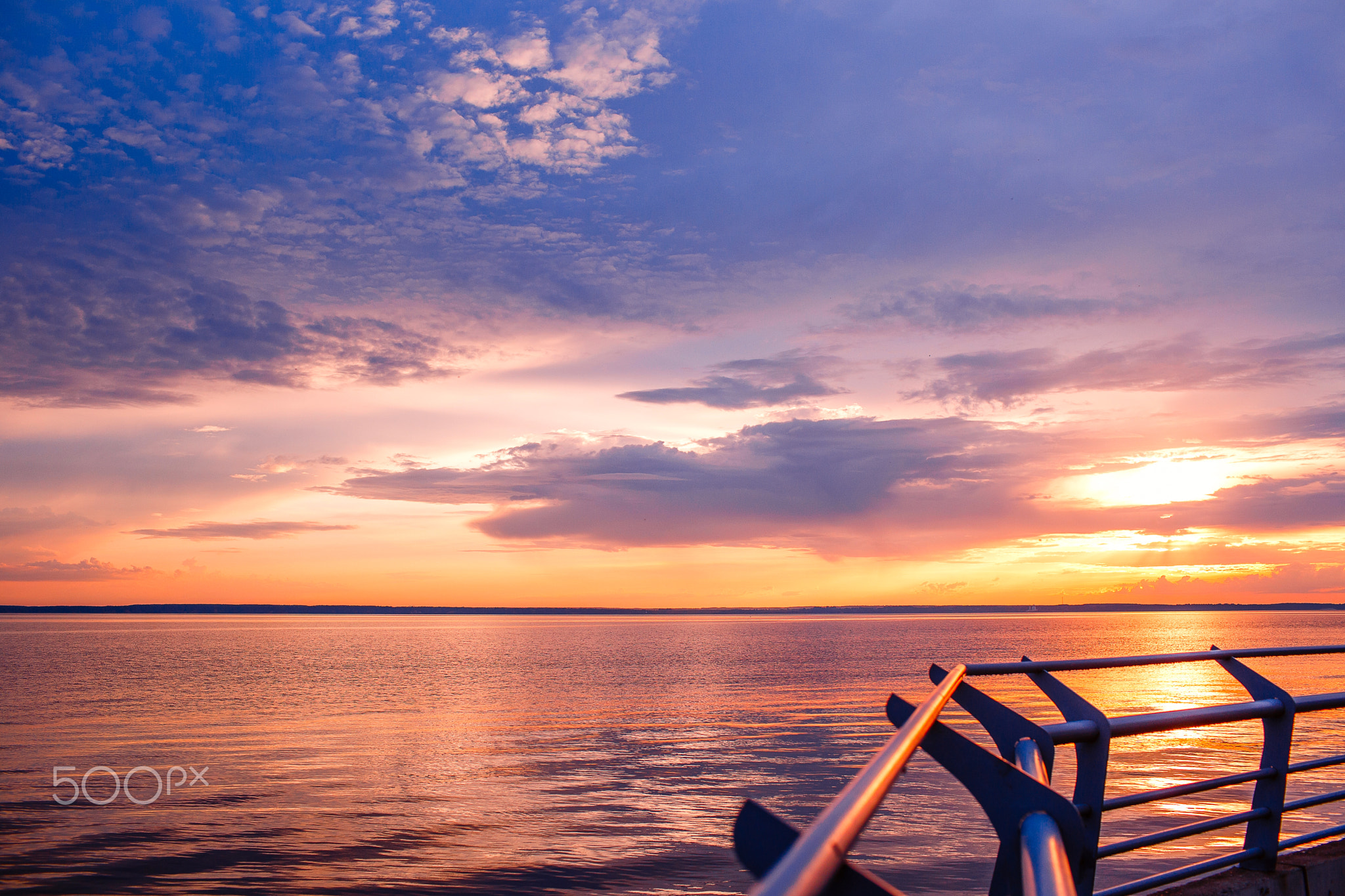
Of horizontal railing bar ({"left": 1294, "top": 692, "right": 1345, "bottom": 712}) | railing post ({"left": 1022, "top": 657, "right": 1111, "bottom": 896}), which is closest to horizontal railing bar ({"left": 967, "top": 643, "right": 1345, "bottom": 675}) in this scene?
railing post ({"left": 1022, "top": 657, "right": 1111, "bottom": 896})

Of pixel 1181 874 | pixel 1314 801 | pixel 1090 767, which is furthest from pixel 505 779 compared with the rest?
pixel 1090 767

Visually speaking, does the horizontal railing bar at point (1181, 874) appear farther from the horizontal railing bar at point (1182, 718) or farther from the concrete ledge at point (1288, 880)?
the horizontal railing bar at point (1182, 718)

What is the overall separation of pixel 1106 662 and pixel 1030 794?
2084 mm

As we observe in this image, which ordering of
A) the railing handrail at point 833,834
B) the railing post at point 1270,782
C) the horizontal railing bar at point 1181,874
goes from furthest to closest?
1. the railing post at point 1270,782
2. the horizontal railing bar at point 1181,874
3. the railing handrail at point 833,834

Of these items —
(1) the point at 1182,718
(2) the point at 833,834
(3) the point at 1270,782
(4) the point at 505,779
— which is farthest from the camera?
(4) the point at 505,779

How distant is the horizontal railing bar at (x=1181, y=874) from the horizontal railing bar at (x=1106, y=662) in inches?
29.3

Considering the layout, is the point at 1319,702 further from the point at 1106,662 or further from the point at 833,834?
the point at 833,834

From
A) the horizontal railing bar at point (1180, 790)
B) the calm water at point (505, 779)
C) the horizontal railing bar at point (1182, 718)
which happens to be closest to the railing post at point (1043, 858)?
the horizontal railing bar at point (1182, 718)

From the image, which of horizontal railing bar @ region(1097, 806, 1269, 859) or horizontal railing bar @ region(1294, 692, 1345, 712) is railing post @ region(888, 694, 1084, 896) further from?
horizontal railing bar @ region(1294, 692, 1345, 712)

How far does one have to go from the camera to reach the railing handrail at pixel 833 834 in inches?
30.4

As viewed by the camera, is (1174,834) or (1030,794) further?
(1174,834)

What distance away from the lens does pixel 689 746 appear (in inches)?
933

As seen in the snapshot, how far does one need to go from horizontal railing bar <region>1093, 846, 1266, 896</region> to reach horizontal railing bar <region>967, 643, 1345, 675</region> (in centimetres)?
74

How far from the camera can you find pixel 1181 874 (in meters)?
3.95
